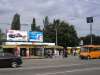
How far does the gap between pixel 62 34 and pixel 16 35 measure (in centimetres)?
4051

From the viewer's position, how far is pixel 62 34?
11738 centimetres

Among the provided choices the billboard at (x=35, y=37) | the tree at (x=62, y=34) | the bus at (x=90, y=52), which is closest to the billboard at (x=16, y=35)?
the billboard at (x=35, y=37)

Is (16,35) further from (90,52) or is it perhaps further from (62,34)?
(62,34)

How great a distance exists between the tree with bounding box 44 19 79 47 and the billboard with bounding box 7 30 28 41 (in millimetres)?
33917

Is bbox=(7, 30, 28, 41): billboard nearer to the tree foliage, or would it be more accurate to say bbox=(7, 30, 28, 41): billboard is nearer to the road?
the road

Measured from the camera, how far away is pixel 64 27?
119688 mm

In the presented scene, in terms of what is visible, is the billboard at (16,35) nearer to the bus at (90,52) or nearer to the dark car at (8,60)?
Result: the bus at (90,52)

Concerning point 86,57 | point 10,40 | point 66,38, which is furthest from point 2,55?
point 66,38

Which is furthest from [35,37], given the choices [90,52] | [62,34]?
[62,34]

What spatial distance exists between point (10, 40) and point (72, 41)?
42.8 meters

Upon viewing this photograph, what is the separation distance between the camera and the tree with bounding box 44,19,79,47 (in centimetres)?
11562

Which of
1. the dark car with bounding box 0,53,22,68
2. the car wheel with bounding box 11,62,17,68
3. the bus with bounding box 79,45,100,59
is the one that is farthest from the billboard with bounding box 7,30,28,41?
the car wheel with bounding box 11,62,17,68

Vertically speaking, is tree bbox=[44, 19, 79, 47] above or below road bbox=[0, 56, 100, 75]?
above

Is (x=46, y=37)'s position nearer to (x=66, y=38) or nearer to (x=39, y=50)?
(x=66, y=38)
